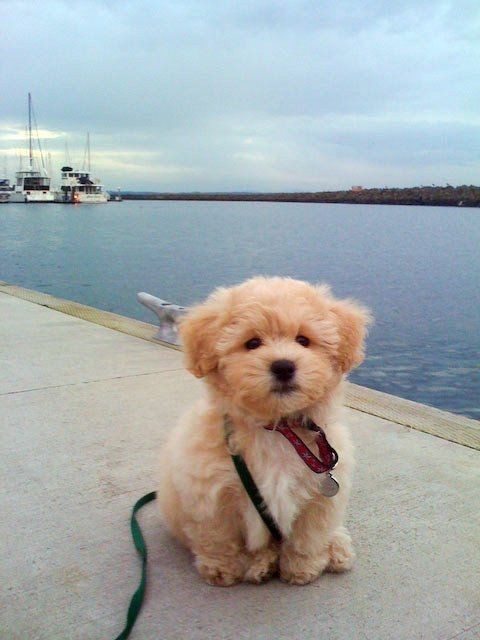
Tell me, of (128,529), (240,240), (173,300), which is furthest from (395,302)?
(240,240)

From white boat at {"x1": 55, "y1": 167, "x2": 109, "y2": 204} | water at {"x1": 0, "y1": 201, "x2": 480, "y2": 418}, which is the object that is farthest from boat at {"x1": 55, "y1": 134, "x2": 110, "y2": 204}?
water at {"x1": 0, "y1": 201, "x2": 480, "y2": 418}

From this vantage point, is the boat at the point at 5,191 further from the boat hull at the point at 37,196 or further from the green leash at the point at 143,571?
the green leash at the point at 143,571

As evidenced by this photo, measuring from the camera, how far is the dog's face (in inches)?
90.1

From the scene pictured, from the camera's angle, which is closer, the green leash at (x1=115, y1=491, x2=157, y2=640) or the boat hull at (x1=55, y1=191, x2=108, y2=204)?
the green leash at (x1=115, y1=491, x2=157, y2=640)

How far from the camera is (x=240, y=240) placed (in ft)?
113

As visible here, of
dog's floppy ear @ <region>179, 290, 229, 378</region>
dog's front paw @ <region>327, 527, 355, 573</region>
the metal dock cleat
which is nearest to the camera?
dog's floppy ear @ <region>179, 290, 229, 378</region>

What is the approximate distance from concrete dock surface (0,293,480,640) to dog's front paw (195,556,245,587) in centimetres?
4

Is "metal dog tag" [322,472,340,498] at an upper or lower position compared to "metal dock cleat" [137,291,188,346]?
upper

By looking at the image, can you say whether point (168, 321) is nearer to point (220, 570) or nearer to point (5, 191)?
point (220, 570)

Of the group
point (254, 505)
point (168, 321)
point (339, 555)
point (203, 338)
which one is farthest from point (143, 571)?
point (168, 321)

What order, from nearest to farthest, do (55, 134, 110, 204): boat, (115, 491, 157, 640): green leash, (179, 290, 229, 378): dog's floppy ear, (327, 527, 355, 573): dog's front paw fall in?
(115, 491, 157, 640): green leash → (179, 290, 229, 378): dog's floppy ear → (327, 527, 355, 573): dog's front paw → (55, 134, 110, 204): boat

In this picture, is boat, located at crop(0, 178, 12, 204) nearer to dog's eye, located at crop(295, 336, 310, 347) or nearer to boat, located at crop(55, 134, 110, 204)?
boat, located at crop(55, 134, 110, 204)

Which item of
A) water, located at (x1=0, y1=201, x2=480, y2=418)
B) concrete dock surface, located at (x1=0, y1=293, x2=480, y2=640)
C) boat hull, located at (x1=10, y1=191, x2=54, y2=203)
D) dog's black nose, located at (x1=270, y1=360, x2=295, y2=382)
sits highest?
dog's black nose, located at (x1=270, y1=360, x2=295, y2=382)

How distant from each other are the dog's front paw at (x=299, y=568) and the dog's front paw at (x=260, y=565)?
0.05 metres
